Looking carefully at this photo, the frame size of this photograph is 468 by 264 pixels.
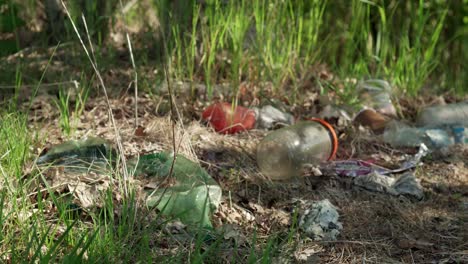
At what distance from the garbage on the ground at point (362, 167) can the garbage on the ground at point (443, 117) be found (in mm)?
507

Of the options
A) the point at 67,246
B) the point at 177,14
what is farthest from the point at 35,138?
the point at 177,14

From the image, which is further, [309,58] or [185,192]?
[309,58]

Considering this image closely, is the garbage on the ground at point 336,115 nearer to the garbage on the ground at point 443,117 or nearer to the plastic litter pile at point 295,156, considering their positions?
the plastic litter pile at point 295,156

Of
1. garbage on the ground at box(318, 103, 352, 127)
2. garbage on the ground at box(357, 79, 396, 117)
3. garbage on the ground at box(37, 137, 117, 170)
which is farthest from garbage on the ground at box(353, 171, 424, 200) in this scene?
garbage on the ground at box(37, 137, 117, 170)

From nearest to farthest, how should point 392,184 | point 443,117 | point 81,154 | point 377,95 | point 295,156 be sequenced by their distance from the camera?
point 81,154
point 392,184
point 295,156
point 443,117
point 377,95

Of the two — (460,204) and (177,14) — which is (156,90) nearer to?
(177,14)

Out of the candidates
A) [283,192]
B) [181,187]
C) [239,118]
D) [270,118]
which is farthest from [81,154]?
[270,118]

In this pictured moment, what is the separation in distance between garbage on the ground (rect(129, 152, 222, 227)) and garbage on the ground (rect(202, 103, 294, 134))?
0.71 m

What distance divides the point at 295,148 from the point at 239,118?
18.2 inches

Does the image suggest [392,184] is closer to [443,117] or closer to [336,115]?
[336,115]

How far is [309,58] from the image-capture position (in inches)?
188

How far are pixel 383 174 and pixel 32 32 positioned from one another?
2.84 m

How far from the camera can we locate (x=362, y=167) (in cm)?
376

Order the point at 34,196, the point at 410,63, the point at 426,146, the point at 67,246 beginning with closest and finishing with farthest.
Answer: the point at 67,246
the point at 34,196
the point at 426,146
the point at 410,63
